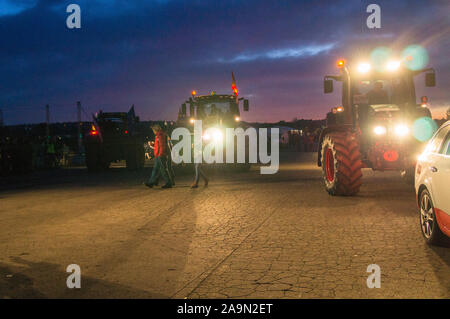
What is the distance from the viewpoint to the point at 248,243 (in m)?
7.27

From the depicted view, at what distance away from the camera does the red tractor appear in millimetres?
12125

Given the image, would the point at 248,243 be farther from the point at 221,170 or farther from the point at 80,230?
the point at 221,170

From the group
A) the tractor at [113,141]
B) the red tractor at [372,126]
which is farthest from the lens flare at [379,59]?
the tractor at [113,141]

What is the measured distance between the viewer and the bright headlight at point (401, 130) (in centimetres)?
1258

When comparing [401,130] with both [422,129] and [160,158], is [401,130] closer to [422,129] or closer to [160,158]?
[422,129]

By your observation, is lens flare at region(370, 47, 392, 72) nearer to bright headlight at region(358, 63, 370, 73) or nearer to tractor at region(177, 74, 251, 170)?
bright headlight at region(358, 63, 370, 73)

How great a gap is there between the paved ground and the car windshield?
2.38 metres

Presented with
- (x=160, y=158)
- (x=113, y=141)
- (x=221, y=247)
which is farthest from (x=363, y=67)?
(x=113, y=141)

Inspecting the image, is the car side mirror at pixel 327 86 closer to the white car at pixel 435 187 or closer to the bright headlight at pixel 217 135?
the white car at pixel 435 187

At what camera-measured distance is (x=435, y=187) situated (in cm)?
665

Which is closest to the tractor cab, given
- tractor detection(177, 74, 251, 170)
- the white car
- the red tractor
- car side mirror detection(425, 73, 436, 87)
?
tractor detection(177, 74, 251, 170)

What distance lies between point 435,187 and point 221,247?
9.20 feet

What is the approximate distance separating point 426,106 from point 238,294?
9910 millimetres
